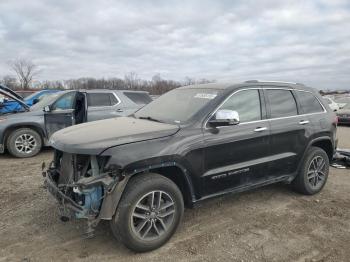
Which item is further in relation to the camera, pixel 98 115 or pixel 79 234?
pixel 98 115

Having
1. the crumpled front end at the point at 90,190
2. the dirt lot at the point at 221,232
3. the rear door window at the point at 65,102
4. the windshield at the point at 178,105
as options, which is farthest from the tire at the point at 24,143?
the crumpled front end at the point at 90,190

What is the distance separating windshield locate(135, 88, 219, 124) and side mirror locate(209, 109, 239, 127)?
11.3 inches

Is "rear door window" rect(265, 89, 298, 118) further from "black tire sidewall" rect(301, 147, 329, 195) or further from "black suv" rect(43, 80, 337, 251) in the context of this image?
"black tire sidewall" rect(301, 147, 329, 195)

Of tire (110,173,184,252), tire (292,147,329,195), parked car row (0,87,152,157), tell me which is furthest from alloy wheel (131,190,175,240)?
parked car row (0,87,152,157)

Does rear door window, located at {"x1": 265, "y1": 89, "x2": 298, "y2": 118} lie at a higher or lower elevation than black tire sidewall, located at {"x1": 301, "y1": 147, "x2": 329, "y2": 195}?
higher

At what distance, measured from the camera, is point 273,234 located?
3.95 meters

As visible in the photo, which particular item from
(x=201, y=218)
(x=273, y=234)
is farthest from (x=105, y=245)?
(x=273, y=234)

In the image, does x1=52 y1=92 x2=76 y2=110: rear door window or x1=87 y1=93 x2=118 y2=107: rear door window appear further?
x1=87 y1=93 x2=118 y2=107: rear door window

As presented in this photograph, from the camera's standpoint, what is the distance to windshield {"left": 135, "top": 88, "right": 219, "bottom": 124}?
4188 millimetres

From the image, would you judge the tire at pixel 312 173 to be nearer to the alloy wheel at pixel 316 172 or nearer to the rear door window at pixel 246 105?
the alloy wheel at pixel 316 172

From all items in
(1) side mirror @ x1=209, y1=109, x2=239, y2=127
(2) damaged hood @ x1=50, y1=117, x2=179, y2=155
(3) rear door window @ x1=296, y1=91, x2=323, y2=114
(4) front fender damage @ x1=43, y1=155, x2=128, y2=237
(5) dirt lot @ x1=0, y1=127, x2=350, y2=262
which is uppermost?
(3) rear door window @ x1=296, y1=91, x2=323, y2=114

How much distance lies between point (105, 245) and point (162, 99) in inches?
92.8

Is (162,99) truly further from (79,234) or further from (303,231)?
(303,231)

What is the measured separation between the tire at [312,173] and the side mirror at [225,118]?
182 centimetres
